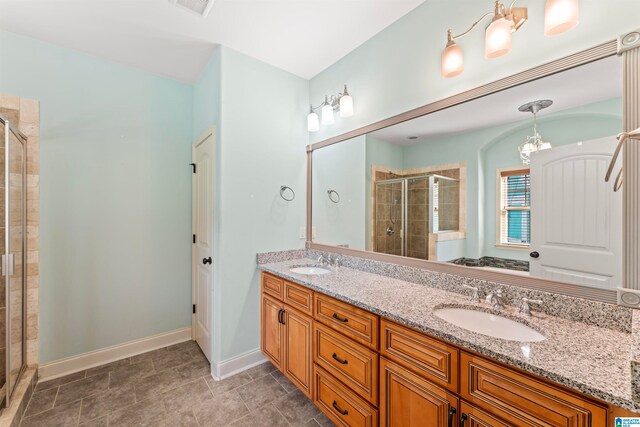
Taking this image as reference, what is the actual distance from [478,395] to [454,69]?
155cm

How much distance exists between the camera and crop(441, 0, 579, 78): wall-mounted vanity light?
1090 millimetres

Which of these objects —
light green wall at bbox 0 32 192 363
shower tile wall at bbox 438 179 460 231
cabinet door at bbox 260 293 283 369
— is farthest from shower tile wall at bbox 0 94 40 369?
shower tile wall at bbox 438 179 460 231

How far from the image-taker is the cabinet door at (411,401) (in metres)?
1.06

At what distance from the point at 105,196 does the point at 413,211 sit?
2669 mm

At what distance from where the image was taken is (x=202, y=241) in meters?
2.61

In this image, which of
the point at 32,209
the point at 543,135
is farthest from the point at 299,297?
the point at 32,209

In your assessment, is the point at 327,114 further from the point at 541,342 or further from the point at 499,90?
the point at 541,342

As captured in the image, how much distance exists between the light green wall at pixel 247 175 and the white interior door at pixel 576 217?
190 centimetres

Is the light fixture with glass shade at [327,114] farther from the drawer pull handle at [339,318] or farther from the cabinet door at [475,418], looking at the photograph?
the cabinet door at [475,418]

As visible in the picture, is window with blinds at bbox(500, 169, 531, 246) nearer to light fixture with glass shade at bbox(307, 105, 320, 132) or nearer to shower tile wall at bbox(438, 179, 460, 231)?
shower tile wall at bbox(438, 179, 460, 231)

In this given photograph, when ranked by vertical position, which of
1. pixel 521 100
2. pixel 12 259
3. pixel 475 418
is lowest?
pixel 475 418

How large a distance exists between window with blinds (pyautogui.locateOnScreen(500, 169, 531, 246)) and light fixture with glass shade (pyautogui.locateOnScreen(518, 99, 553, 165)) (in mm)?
80

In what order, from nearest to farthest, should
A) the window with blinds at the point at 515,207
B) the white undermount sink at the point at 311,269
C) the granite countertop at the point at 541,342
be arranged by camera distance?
the granite countertop at the point at 541,342 → the window with blinds at the point at 515,207 → the white undermount sink at the point at 311,269

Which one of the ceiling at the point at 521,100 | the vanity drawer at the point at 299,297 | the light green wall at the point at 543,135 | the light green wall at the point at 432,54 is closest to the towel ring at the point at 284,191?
the light green wall at the point at 432,54
